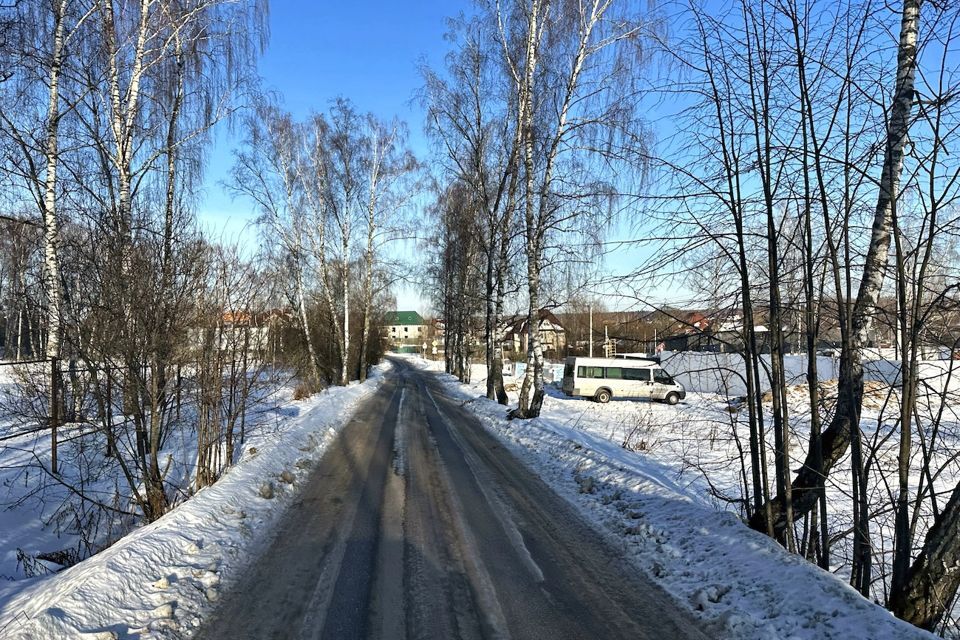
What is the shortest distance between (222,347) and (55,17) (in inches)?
277

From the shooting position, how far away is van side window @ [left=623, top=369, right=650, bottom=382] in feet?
79.6

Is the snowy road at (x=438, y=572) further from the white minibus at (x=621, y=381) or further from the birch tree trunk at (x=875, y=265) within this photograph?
the white minibus at (x=621, y=381)

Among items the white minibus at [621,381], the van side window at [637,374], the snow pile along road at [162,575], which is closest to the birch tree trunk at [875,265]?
the snow pile along road at [162,575]

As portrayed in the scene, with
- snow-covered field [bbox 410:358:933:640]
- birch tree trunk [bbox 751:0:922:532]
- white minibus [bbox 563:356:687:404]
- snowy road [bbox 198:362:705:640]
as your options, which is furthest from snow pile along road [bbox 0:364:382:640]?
white minibus [bbox 563:356:687:404]

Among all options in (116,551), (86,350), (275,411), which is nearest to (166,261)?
(86,350)

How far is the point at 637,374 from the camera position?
24.4 meters

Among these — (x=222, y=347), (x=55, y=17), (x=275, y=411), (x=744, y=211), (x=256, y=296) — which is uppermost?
(x=55, y=17)

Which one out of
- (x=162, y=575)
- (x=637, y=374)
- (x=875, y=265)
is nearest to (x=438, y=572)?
(x=162, y=575)

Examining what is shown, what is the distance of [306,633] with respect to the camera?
11.4 ft

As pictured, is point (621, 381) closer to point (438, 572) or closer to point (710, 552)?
point (710, 552)

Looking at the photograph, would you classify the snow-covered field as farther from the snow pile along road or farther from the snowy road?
the snow pile along road

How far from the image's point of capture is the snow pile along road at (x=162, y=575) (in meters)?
3.30

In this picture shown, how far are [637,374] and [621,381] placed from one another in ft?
2.81

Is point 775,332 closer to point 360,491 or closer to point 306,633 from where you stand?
point 306,633
